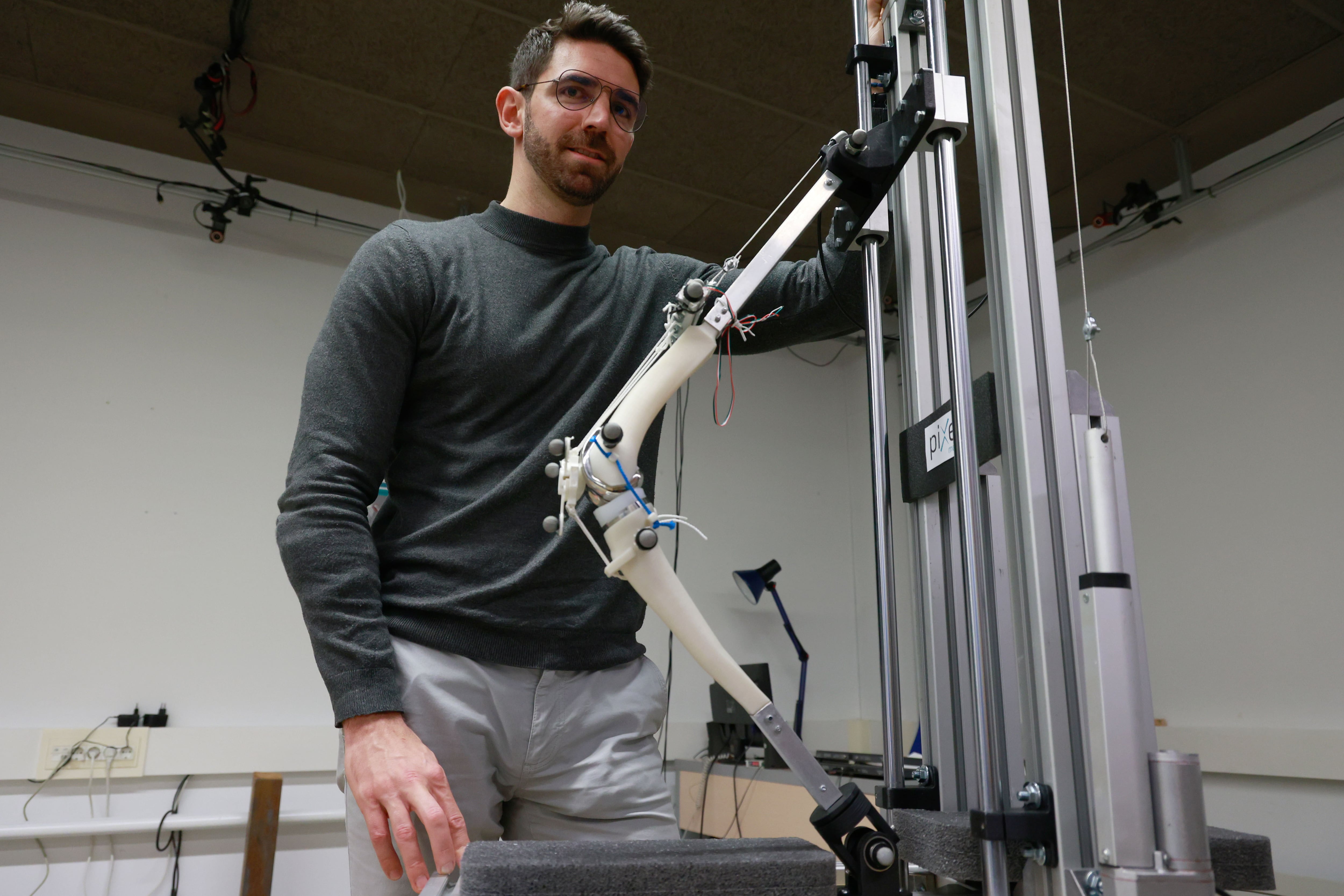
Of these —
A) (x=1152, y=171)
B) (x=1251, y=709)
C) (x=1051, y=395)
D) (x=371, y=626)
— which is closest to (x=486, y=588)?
(x=371, y=626)

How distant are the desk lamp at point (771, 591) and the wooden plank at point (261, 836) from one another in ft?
6.52

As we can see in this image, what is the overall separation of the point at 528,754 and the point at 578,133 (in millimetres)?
737

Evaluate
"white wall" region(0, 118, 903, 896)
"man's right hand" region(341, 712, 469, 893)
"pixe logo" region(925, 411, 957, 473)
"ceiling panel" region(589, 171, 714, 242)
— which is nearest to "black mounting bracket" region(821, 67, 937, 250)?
"pixe logo" region(925, 411, 957, 473)

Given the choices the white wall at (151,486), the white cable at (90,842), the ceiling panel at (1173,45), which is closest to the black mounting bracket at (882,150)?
the ceiling panel at (1173,45)

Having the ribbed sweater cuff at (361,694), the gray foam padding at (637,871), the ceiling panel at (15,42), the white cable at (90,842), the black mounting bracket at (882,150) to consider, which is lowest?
the white cable at (90,842)

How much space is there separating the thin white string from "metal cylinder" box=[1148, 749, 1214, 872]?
26cm

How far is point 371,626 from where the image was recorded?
897 mm

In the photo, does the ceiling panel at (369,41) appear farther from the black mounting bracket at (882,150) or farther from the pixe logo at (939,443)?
the pixe logo at (939,443)

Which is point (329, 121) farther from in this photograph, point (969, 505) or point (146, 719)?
point (969, 505)

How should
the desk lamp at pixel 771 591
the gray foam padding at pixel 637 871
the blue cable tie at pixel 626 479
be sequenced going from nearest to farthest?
the gray foam padding at pixel 637 871 < the blue cable tie at pixel 626 479 < the desk lamp at pixel 771 591

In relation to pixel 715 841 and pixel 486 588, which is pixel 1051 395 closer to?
pixel 715 841

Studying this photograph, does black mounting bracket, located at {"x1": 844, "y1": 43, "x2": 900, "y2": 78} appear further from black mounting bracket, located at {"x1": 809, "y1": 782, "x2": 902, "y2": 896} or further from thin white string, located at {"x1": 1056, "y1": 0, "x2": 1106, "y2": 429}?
black mounting bracket, located at {"x1": 809, "y1": 782, "x2": 902, "y2": 896}

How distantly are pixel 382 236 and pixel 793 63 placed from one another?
2220 mm

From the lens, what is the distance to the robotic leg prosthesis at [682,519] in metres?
0.73
